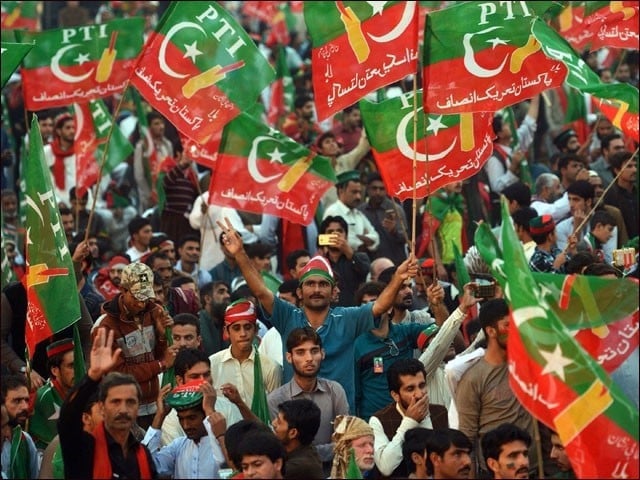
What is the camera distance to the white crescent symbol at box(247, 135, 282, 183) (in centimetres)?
1497

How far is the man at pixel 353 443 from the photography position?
1035 centimetres

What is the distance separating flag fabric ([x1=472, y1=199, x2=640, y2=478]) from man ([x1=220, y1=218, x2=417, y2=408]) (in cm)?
266

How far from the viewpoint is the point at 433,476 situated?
33.0 ft

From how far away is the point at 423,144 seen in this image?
518 inches

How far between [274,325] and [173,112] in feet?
8.73

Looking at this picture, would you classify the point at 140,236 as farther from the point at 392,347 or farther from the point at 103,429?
the point at 103,429

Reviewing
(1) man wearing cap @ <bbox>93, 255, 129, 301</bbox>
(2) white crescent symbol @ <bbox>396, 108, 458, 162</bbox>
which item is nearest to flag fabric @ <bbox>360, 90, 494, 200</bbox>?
(2) white crescent symbol @ <bbox>396, 108, 458, 162</bbox>

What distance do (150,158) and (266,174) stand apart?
6145 mm

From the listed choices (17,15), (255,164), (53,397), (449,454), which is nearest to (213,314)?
(255,164)

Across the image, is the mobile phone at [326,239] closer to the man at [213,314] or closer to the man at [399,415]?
the man at [213,314]

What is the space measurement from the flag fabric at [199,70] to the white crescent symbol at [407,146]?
1.42m

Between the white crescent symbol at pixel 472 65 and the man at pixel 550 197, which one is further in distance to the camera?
the man at pixel 550 197

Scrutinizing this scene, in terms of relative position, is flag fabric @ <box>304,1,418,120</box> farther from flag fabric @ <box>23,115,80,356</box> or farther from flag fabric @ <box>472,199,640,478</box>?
flag fabric @ <box>472,199,640,478</box>

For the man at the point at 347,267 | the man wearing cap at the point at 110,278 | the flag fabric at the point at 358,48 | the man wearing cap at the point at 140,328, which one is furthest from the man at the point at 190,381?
the man at the point at 347,267
